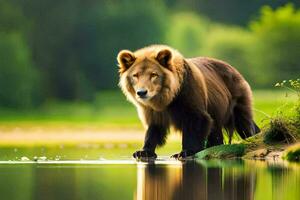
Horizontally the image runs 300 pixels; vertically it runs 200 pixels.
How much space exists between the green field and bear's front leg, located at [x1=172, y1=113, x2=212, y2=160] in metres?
20.9

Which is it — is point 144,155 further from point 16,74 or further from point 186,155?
point 16,74

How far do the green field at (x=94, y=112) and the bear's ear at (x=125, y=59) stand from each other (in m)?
20.7

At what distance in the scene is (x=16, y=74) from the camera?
41.7 meters

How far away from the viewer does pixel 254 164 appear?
37.8ft

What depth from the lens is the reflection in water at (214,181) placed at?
8.59 m

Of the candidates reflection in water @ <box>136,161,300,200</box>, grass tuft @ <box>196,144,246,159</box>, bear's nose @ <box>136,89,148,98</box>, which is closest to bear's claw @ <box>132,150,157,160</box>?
grass tuft @ <box>196,144,246,159</box>

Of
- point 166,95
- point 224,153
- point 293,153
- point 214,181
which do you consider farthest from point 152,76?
point 214,181

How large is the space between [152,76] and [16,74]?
2915 centimetres

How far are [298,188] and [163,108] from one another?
4300 mm

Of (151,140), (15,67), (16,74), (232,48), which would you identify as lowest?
(151,140)

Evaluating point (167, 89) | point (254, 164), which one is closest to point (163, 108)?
point (167, 89)

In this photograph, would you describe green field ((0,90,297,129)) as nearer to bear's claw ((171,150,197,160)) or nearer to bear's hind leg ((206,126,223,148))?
bear's hind leg ((206,126,223,148))

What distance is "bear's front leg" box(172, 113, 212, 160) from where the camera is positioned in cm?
1288

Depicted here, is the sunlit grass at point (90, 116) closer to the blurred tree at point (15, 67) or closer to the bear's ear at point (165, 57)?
the blurred tree at point (15, 67)
